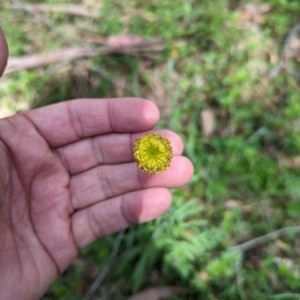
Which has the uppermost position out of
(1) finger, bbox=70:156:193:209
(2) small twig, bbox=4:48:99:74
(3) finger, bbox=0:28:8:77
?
(3) finger, bbox=0:28:8:77

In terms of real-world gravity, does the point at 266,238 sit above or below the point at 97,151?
below

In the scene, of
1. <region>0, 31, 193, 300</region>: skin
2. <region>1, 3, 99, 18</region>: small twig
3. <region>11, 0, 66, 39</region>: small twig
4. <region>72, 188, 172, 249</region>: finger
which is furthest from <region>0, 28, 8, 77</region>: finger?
<region>1, 3, 99, 18</region>: small twig

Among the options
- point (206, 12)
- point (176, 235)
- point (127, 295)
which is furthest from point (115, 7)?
point (127, 295)

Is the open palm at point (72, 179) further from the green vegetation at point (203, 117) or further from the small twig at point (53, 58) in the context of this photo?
the small twig at point (53, 58)

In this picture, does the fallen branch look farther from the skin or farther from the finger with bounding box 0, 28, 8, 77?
the finger with bounding box 0, 28, 8, 77

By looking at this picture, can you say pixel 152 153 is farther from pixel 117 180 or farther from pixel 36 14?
pixel 36 14

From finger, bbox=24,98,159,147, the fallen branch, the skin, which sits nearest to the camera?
the skin

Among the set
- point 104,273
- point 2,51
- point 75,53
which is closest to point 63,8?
point 75,53

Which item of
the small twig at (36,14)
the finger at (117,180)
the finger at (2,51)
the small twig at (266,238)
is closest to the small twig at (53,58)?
the small twig at (36,14)
